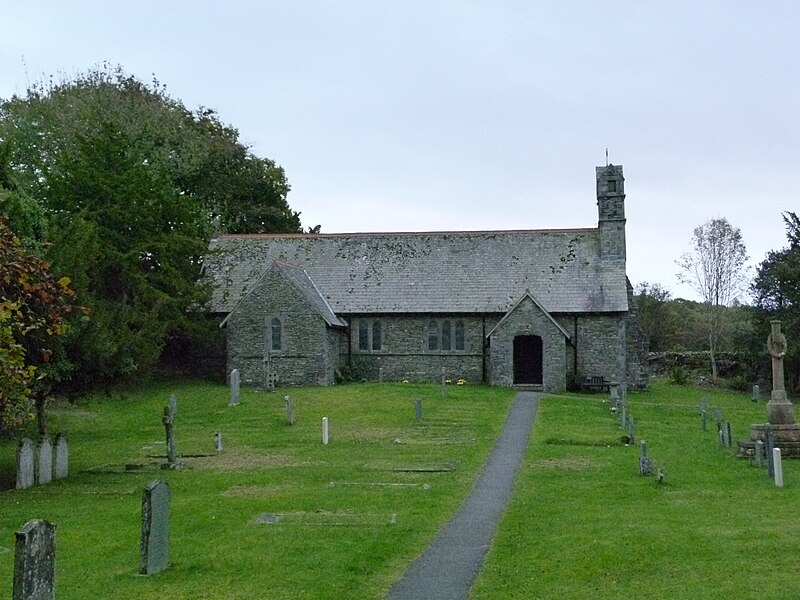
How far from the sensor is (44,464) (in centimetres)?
2203

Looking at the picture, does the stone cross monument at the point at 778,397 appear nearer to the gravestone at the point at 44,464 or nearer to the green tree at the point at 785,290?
the gravestone at the point at 44,464

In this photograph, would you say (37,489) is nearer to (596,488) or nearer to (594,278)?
(596,488)

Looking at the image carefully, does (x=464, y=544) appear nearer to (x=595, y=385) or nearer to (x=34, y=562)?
(x=34, y=562)

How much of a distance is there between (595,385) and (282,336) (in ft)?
50.8

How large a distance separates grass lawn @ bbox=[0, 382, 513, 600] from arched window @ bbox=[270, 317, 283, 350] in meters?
7.31

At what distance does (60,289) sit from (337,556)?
545 cm

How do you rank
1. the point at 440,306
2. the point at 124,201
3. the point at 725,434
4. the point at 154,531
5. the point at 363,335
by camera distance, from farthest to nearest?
the point at 363,335 → the point at 440,306 → the point at 124,201 → the point at 725,434 → the point at 154,531

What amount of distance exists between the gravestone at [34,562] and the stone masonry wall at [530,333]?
35.2m

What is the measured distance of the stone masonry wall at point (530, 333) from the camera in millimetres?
43344

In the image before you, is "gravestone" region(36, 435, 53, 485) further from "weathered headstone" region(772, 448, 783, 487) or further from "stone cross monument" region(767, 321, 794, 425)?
"stone cross monument" region(767, 321, 794, 425)

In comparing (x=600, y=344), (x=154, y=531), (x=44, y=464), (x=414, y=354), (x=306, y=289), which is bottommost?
(x=44, y=464)

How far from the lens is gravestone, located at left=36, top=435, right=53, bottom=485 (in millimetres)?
21922

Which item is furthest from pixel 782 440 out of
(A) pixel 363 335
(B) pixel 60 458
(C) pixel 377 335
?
(A) pixel 363 335

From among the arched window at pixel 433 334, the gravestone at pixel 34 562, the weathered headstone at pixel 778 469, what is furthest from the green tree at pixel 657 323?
the gravestone at pixel 34 562
